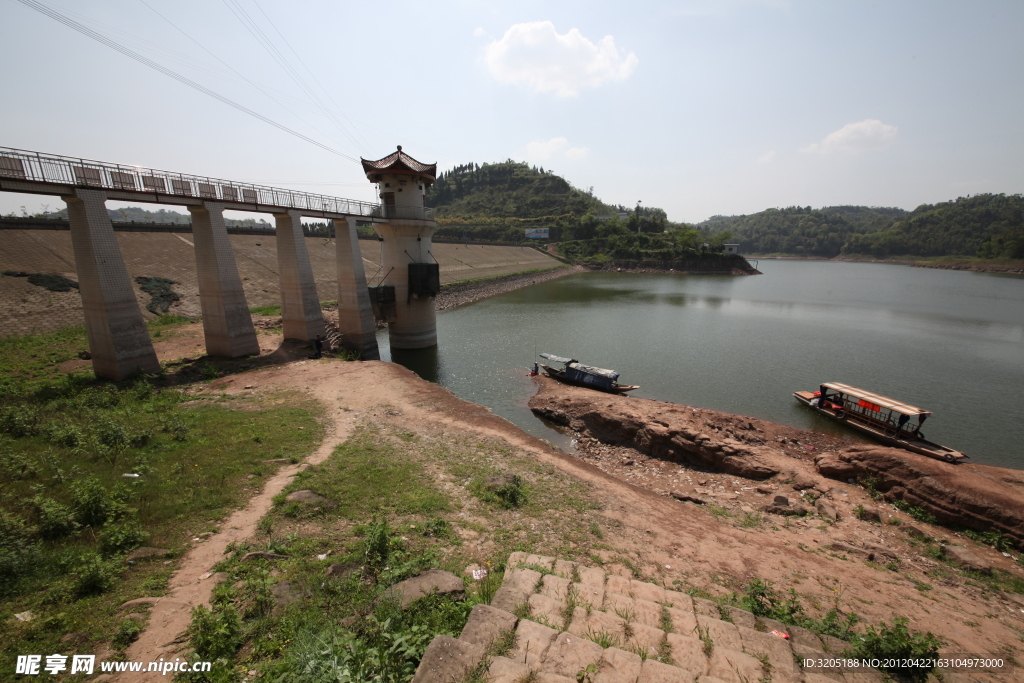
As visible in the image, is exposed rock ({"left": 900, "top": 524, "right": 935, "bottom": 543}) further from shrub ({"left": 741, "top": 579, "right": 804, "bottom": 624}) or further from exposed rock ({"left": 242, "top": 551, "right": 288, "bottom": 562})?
exposed rock ({"left": 242, "top": 551, "right": 288, "bottom": 562})

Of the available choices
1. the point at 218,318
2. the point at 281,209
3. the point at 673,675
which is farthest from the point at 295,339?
the point at 673,675

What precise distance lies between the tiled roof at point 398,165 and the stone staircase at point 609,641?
27.1 metres

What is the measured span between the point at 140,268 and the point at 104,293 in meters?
17.7

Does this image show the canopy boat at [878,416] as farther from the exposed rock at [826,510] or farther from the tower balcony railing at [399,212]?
the tower balcony railing at [399,212]

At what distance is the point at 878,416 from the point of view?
1831 cm

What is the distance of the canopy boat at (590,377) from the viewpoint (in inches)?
870

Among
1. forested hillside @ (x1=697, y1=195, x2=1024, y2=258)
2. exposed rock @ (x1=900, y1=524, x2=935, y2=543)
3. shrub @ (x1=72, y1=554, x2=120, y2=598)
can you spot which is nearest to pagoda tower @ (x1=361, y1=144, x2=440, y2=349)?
shrub @ (x1=72, y1=554, x2=120, y2=598)

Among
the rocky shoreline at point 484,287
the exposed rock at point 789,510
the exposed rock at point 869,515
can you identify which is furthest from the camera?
the rocky shoreline at point 484,287

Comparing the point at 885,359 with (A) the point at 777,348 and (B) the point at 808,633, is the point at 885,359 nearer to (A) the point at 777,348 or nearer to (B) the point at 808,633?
(A) the point at 777,348

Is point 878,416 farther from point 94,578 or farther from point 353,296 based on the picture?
point 353,296

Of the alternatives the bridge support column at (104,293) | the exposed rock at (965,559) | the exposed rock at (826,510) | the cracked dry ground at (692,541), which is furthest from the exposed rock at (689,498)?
the bridge support column at (104,293)

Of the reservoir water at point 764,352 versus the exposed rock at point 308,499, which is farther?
Result: the reservoir water at point 764,352

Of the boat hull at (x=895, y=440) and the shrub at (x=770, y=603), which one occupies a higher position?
the shrub at (x=770, y=603)

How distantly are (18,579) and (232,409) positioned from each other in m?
9.69
